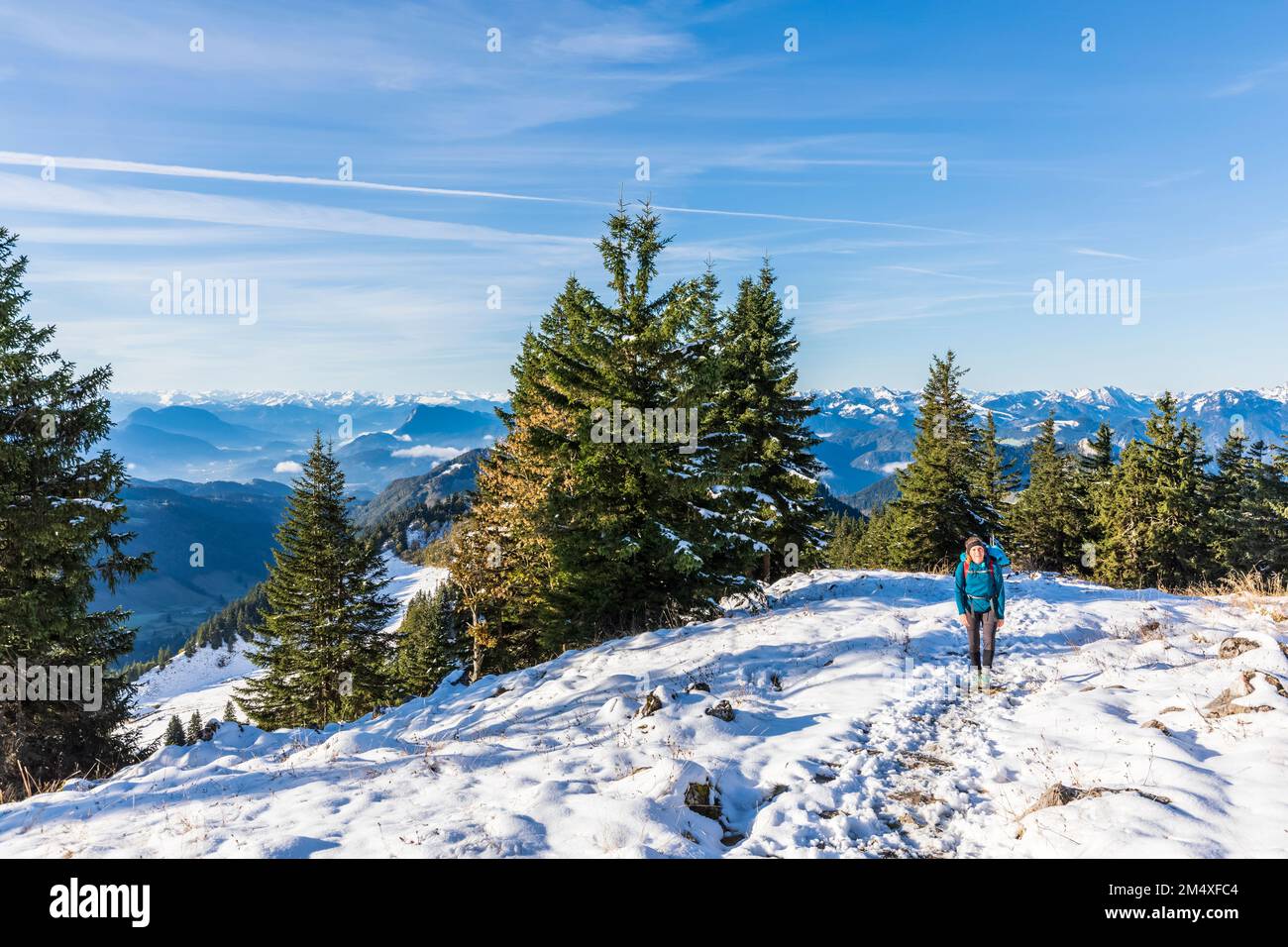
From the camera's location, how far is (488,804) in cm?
587

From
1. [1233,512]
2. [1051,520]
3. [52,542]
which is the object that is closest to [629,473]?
[52,542]

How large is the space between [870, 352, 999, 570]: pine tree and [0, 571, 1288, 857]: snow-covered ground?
68.0 feet

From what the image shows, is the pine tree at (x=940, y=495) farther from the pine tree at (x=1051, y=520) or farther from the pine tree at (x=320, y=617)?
the pine tree at (x=320, y=617)

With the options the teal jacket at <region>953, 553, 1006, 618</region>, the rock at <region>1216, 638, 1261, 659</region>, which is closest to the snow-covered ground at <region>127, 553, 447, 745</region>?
the teal jacket at <region>953, 553, 1006, 618</region>

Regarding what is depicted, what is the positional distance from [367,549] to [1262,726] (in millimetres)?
30111

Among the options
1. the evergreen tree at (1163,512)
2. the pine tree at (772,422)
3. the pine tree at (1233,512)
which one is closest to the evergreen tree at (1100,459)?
the pine tree at (1233,512)

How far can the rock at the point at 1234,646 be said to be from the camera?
8.38 metres

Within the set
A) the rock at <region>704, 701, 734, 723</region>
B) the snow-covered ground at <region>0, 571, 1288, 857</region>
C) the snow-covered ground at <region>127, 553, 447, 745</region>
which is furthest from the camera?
the snow-covered ground at <region>127, 553, 447, 745</region>

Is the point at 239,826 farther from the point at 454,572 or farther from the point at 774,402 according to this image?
the point at 774,402

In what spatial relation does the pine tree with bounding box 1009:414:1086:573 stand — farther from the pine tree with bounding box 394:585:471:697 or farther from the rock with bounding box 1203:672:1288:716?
the rock with bounding box 1203:672:1288:716

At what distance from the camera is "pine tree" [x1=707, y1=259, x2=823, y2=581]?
21953 millimetres

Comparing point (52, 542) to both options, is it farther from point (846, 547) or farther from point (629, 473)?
point (846, 547)

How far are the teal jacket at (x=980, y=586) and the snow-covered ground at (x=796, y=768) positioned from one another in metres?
1.12
